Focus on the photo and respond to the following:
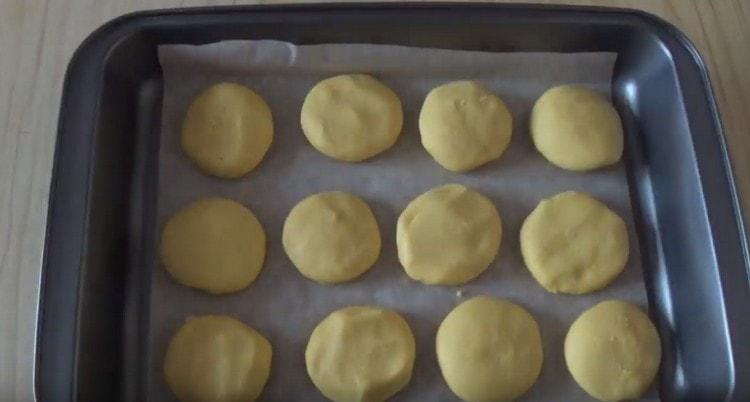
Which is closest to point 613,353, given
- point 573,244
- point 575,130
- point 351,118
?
point 573,244

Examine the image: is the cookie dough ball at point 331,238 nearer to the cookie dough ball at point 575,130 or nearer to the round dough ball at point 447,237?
the round dough ball at point 447,237

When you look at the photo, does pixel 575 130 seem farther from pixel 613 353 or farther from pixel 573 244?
pixel 613 353

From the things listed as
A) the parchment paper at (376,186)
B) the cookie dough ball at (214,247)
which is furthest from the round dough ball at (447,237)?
the cookie dough ball at (214,247)

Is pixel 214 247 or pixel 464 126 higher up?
pixel 464 126

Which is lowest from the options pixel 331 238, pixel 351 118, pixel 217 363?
pixel 217 363

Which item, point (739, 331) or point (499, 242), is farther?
point (499, 242)

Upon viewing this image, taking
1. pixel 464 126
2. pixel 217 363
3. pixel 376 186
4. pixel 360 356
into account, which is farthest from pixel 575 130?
pixel 217 363

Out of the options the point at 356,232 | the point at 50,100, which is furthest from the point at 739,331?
the point at 50,100

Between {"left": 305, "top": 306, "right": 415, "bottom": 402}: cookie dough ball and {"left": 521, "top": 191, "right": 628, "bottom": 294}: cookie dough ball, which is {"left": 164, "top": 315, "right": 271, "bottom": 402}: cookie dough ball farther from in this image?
{"left": 521, "top": 191, "right": 628, "bottom": 294}: cookie dough ball

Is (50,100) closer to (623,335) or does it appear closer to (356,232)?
(356,232)
